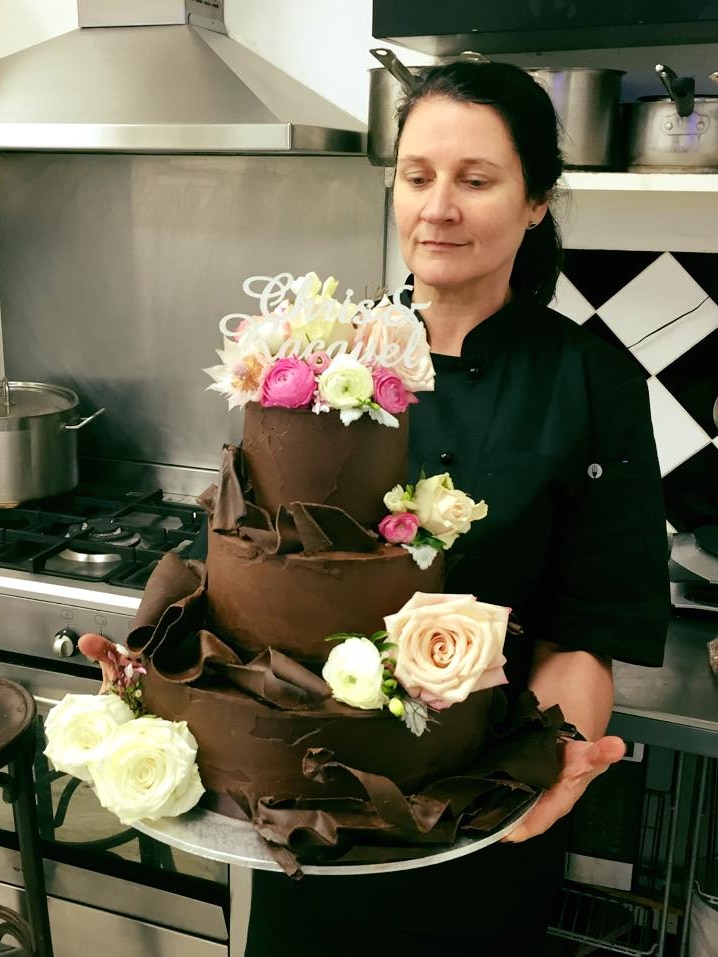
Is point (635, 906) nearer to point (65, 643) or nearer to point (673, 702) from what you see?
point (673, 702)

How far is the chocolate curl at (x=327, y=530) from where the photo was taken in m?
0.82

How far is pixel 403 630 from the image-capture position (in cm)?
79

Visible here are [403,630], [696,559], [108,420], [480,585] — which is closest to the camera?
[403,630]

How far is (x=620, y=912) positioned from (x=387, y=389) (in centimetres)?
147

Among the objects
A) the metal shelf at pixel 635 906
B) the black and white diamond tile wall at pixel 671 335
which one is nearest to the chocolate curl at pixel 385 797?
the metal shelf at pixel 635 906

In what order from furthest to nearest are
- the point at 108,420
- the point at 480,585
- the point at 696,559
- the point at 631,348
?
1. the point at 108,420
2. the point at 631,348
3. the point at 696,559
4. the point at 480,585

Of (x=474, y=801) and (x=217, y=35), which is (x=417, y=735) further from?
(x=217, y=35)

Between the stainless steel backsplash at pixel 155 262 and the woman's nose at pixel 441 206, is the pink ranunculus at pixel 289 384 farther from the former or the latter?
the stainless steel backsplash at pixel 155 262

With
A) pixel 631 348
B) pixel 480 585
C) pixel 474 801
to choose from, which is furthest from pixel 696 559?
pixel 474 801

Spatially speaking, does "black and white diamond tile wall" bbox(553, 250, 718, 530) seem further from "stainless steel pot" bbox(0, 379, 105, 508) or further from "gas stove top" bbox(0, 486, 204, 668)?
"stainless steel pot" bbox(0, 379, 105, 508)

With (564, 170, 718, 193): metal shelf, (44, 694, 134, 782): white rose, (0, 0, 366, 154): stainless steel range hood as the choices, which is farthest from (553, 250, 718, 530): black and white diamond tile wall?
(44, 694, 134, 782): white rose

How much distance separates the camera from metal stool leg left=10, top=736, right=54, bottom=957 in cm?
154

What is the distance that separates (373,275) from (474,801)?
144 cm

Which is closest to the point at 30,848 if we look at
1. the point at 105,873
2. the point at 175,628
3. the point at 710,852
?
the point at 105,873
